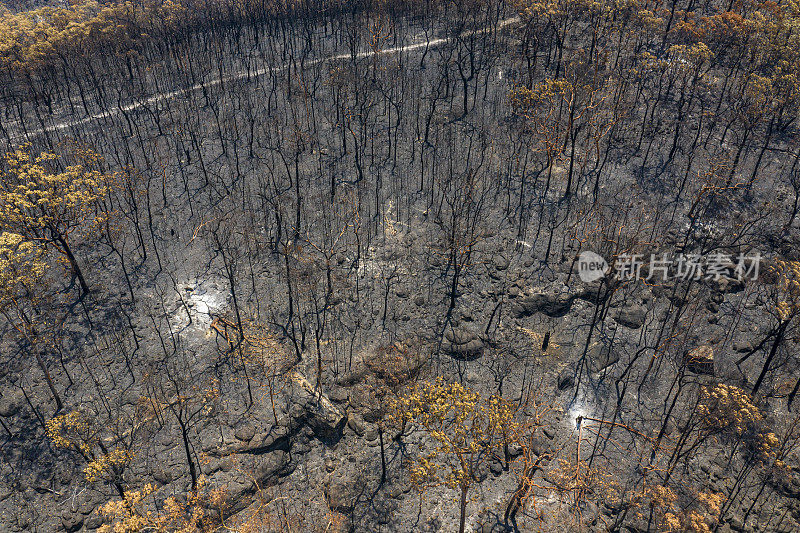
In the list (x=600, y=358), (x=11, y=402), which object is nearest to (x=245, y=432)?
(x=11, y=402)

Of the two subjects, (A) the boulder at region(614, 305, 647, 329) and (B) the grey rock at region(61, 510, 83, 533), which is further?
(A) the boulder at region(614, 305, 647, 329)

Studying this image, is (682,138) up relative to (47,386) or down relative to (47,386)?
up

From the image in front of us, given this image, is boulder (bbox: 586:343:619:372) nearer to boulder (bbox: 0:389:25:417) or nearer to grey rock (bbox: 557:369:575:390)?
grey rock (bbox: 557:369:575:390)

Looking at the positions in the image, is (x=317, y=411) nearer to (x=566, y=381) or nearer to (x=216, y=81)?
(x=566, y=381)

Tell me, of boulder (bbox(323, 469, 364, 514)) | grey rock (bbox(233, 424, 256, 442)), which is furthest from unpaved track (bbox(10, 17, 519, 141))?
boulder (bbox(323, 469, 364, 514))

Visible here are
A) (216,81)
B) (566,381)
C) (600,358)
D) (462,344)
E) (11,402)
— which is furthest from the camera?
(216,81)

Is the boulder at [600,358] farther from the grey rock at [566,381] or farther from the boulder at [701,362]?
the boulder at [701,362]

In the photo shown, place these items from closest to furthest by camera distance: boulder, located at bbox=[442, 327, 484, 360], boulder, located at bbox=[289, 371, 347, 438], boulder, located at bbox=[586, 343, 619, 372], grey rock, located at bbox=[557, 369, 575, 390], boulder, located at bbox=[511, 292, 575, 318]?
1. boulder, located at bbox=[289, 371, 347, 438]
2. grey rock, located at bbox=[557, 369, 575, 390]
3. boulder, located at bbox=[586, 343, 619, 372]
4. boulder, located at bbox=[442, 327, 484, 360]
5. boulder, located at bbox=[511, 292, 575, 318]

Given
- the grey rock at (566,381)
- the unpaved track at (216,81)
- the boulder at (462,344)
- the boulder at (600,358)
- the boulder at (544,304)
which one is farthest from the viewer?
the unpaved track at (216,81)

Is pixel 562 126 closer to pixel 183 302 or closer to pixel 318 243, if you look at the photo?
pixel 318 243

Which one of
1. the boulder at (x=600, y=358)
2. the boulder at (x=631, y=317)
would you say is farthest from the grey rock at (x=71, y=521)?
the boulder at (x=631, y=317)

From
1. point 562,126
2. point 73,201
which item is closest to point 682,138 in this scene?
point 562,126
